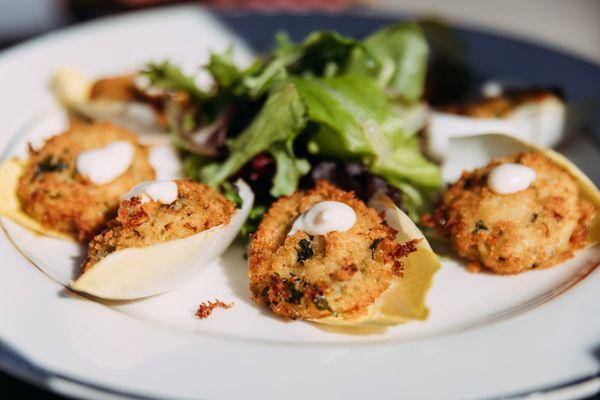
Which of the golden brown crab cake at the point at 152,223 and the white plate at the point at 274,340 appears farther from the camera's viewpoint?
the golden brown crab cake at the point at 152,223

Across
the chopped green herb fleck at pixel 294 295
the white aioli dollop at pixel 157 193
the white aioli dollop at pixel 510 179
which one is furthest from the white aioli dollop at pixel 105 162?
the white aioli dollop at pixel 510 179

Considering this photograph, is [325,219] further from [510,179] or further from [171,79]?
[171,79]

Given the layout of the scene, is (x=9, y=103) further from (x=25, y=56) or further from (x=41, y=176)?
(x=41, y=176)

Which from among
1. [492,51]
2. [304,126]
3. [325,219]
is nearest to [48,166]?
[304,126]

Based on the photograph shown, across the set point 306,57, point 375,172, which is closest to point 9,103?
point 306,57

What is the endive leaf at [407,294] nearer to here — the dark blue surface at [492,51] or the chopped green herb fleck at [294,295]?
the chopped green herb fleck at [294,295]
